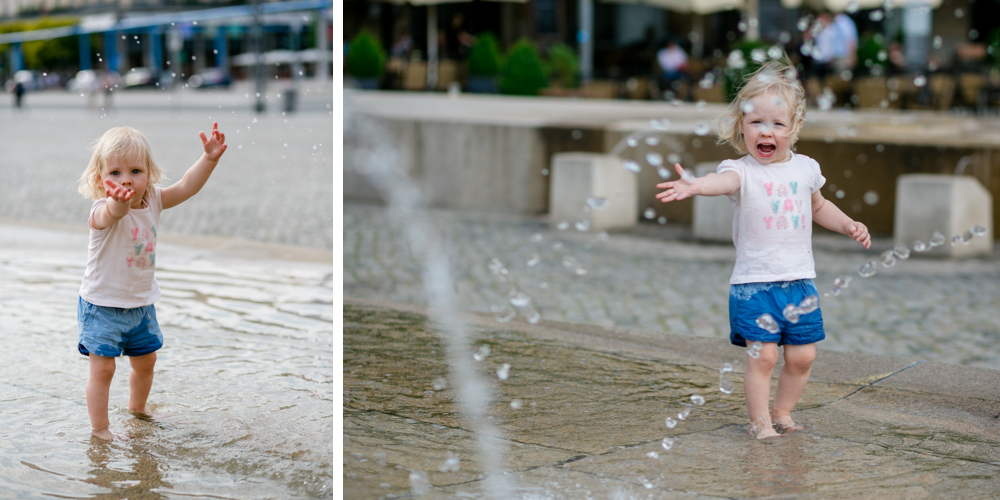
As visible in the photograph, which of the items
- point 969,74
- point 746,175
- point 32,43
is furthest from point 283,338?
point 32,43

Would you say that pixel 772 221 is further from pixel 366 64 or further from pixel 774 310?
pixel 366 64

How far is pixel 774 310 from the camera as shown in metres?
3.31

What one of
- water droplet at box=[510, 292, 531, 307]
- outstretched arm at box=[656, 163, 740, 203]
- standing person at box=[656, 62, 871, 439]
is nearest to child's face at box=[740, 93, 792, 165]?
standing person at box=[656, 62, 871, 439]

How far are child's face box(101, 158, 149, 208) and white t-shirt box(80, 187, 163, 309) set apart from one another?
3.2 inches

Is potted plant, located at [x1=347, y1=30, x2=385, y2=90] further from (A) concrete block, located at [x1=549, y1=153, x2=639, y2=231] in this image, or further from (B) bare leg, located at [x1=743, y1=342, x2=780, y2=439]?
(B) bare leg, located at [x1=743, y1=342, x2=780, y2=439]

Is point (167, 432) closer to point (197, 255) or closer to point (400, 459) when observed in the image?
point (400, 459)

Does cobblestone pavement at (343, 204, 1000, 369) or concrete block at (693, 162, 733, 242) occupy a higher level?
concrete block at (693, 162, 733, 242)

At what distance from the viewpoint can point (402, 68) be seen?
21.8m

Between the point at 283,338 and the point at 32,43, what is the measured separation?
59451mm

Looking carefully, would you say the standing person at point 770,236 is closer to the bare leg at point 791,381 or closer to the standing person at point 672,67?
the bare leg at point 791,381

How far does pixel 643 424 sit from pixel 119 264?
68.8 inches

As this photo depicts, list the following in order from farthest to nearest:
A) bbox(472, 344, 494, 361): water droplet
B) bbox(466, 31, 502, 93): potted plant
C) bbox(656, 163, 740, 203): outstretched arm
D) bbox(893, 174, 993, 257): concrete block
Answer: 1. bbox(466, 31, 502, 93): potted plant
2. bbox(893, 174, 993, 257): concrete block
3. bbox(472, 344, 494, 361): water droplet
4. bbox(656, 163, 740, 203): outstretched arm

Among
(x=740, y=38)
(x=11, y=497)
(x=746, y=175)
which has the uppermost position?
(x=740, y=38)

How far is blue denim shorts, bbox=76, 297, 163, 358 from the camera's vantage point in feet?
11.0
